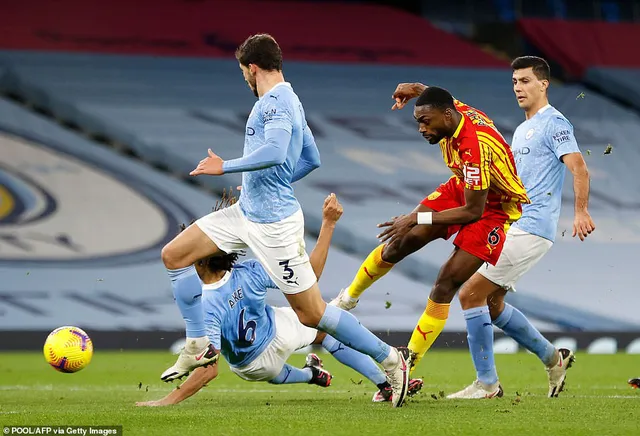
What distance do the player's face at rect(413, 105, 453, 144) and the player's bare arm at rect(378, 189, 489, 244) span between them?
0.44 meters

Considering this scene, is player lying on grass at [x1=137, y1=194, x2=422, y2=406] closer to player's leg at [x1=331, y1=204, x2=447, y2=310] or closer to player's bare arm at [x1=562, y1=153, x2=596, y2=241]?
player's leg at [x1=331, y1=204, x2=447, y2=310]

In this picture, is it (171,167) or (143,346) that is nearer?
(143,346)

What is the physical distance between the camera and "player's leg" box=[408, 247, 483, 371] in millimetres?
7281

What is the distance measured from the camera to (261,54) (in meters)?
6.66

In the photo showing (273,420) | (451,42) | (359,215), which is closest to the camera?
(273,420)

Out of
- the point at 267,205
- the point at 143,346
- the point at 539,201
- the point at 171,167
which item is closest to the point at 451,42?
the point at 171,167

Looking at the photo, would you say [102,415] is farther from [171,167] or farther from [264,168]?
[171,167]

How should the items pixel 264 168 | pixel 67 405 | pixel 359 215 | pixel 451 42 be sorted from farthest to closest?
pixel 451 42 < pixel 359 215 < pixel 67 405 < pixel 264 168

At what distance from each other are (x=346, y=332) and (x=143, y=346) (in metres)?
8.23

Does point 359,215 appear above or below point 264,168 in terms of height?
below

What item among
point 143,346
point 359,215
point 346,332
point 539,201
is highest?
point 539,201

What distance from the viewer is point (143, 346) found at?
14.4 meters

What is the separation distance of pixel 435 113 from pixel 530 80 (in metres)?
1.56

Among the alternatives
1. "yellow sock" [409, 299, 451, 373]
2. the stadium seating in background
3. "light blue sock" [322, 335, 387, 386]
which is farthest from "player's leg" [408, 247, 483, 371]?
the stadium seating in background
